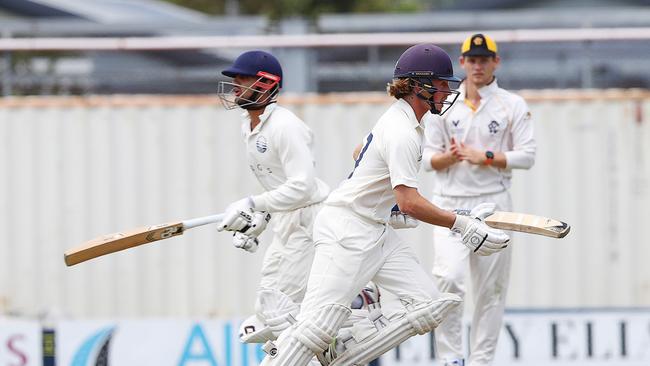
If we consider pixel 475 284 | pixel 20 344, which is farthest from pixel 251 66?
pixel 20 344

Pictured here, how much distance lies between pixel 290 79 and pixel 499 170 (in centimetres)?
265

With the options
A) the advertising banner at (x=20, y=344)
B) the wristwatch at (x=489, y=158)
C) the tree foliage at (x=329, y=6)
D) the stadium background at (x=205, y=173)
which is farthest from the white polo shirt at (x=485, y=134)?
the tree foliage at (x=329, y=6)

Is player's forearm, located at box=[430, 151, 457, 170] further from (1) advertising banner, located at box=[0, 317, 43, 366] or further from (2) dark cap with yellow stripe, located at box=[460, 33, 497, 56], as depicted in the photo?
(1) advertising banner, located at box=[0, 317, 43, 366]

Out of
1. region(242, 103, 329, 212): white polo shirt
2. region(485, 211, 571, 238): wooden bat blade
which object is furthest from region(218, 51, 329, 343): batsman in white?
region(485, 211, 571, 238): wooden bat blade

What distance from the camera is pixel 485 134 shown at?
7.13 m

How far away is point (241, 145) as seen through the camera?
30.7 ft

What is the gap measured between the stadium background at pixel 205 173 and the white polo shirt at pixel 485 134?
6.25ft

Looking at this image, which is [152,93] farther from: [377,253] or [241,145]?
[377,253]

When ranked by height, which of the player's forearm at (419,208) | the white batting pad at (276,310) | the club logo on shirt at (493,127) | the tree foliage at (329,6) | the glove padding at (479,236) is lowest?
the white batting pad at (276,310)

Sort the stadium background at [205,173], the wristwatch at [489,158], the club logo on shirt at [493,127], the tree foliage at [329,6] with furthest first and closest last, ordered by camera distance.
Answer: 1. the tree foliage at [329,6]
2. the stadium background at [205,173]
3. the club logo on shirt at [493,127]
4. the wristwatch at [489,158]

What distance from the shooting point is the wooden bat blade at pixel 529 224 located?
5922 millimetres

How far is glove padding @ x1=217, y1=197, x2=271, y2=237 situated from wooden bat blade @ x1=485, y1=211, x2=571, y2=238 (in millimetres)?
1154

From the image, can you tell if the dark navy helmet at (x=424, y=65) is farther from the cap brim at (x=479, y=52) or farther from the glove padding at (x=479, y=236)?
the cap brim at (x=479, y=52)

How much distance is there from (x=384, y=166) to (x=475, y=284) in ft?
5.13
